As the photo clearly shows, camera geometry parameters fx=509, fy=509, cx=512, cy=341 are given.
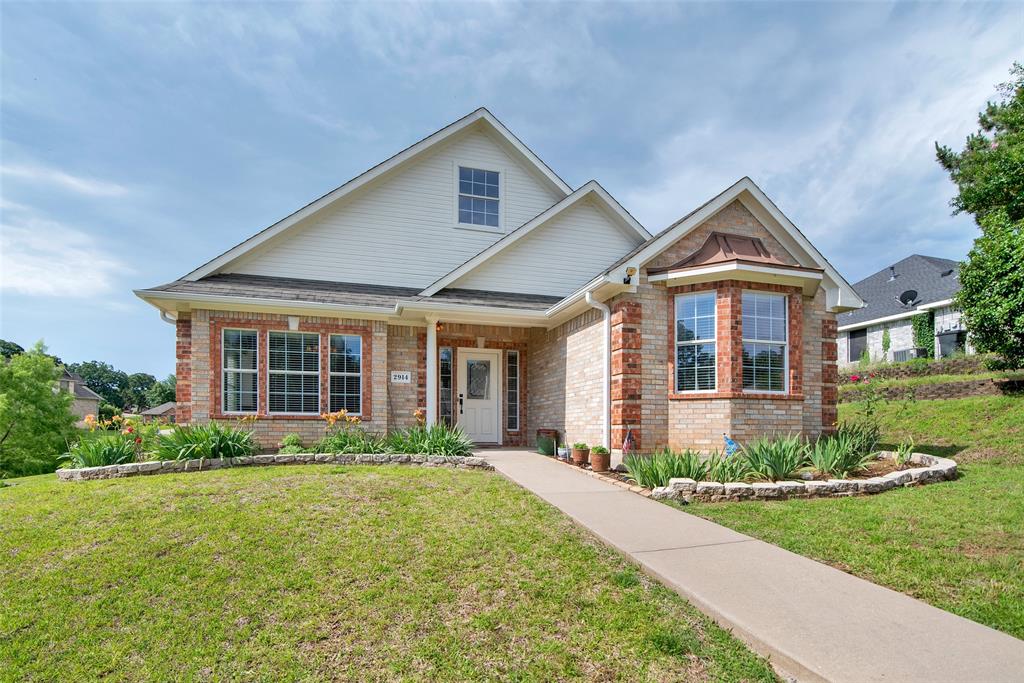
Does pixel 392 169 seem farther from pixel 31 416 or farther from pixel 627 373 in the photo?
pixel 31 416

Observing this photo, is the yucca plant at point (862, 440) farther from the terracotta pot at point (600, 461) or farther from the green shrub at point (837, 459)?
the terracotta pot at point (600, 461)

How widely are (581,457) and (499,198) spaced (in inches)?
292

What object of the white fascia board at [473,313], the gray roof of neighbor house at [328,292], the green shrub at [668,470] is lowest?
the green shrub at [668,470]

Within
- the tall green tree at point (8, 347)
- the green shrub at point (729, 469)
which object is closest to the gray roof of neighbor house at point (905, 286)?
the green shrub at point (729, 469)

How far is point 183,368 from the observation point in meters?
10.1

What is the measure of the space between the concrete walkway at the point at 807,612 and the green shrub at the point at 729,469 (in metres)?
1.69

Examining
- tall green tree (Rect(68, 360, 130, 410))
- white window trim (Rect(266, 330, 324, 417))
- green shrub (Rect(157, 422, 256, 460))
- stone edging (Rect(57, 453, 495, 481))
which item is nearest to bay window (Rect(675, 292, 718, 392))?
stone edging (Rect(57, 453, 495, 481))

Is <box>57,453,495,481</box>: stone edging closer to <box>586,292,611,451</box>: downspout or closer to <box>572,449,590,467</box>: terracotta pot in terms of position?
<box>572,449,590,467</box>: terracotta pot

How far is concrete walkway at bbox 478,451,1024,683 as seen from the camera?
299 cm

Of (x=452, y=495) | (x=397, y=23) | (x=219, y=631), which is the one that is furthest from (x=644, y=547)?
(x=397, y=23)

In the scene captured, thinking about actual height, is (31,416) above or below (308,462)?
below

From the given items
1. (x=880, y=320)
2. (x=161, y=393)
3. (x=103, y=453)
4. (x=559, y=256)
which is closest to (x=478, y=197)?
(x=559, y=256)

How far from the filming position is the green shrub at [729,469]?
7395mm

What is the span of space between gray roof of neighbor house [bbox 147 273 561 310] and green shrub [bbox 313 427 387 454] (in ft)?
8.77
